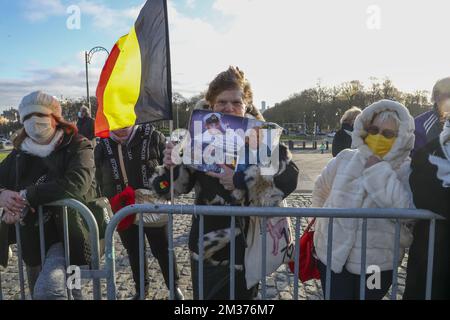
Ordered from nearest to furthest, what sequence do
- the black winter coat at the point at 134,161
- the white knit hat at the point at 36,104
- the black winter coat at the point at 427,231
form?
the black winter coat at the point at 427,231
the white knit hat at the point at 36,104
the black winter coat at the point at 134,161

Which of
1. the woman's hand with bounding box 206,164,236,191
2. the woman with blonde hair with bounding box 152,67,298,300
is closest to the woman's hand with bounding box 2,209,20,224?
the woman with blonde hair with bounding box 152,67,298,300

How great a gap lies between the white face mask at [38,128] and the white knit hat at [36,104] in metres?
0.05

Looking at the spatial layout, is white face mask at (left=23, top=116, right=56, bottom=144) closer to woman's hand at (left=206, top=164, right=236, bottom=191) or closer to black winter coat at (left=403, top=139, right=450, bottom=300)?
woman's hand at (left=206, top=164, right=236, bottom=191)

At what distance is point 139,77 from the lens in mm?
2438

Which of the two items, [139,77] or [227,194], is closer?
[227,194]

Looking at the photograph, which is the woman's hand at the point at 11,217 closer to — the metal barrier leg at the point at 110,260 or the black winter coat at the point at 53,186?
the black winter coat at the point at 53,186

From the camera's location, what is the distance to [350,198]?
7.14ft

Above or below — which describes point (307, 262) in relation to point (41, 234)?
below

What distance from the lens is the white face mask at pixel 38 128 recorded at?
8.40ft

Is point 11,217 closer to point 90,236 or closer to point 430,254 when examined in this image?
point 90,236

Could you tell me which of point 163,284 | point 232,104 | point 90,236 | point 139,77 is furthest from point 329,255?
point 163,284

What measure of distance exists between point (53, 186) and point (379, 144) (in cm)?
210

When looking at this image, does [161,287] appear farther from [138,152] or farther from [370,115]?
[370,115]

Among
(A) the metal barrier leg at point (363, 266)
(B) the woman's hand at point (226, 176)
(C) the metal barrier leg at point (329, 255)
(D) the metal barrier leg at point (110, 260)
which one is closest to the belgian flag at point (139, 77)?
(B) the woman's hand at point (226, 176)
